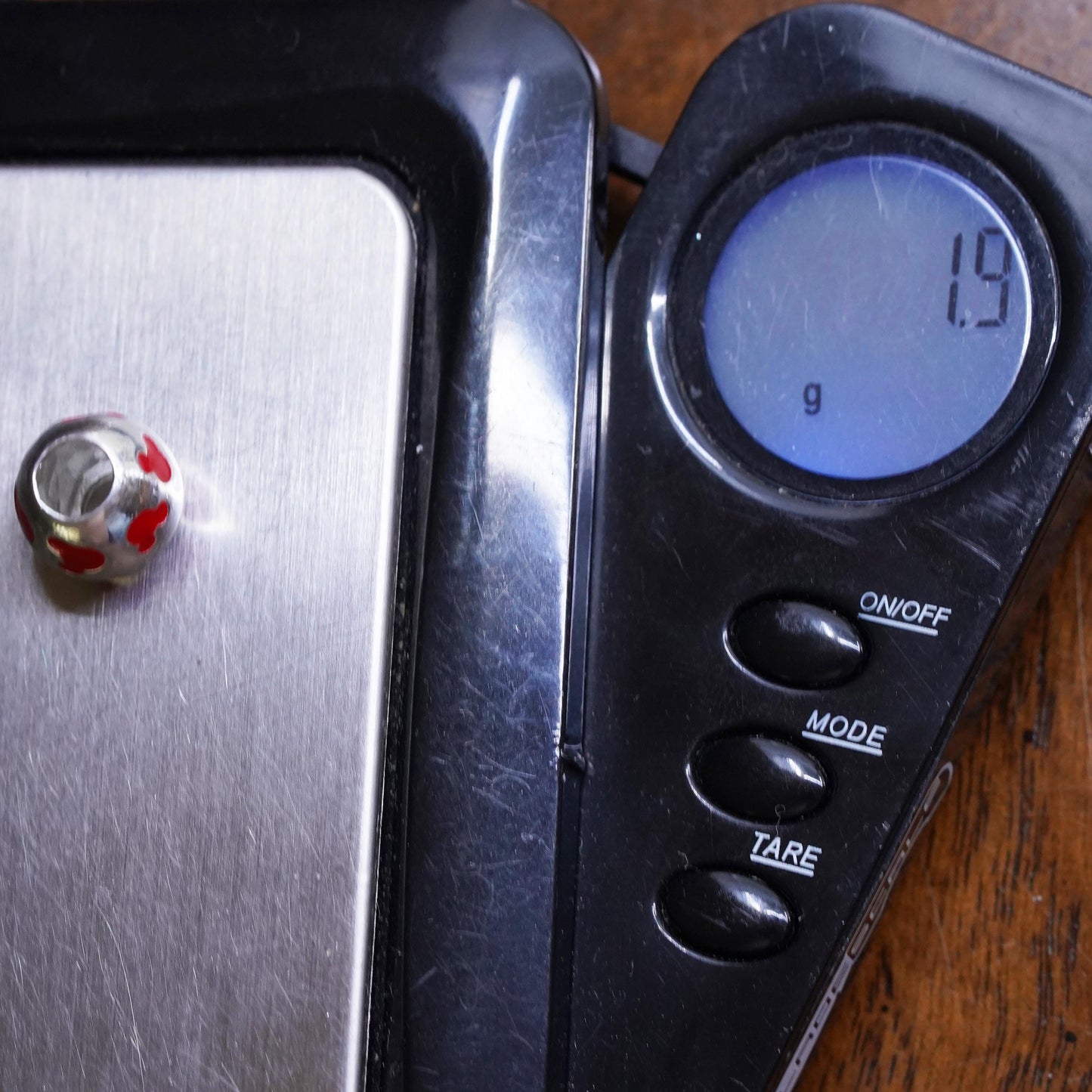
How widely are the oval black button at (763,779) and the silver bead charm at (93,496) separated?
0.16 metres

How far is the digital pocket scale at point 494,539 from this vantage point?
31 centimetres

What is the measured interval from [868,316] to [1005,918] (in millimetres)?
190

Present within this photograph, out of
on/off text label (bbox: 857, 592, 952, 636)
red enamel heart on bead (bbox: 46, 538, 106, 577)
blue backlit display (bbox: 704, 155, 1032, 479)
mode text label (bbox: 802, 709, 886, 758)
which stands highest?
blue backlit display (bbox: 704, 155, 1032, 479)

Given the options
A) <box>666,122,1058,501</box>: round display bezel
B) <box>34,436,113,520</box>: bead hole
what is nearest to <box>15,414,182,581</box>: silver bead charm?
<box>34,436,113,520</box>: bead hole

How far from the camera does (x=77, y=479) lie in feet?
0.97

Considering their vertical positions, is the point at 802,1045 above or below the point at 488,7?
below

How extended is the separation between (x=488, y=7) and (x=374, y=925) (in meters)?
0.27

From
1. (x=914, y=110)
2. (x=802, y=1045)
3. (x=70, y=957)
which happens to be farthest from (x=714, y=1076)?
(x=914, y=110)

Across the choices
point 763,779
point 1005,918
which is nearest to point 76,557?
point 763,779

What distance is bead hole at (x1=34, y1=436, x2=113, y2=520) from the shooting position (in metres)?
0.30

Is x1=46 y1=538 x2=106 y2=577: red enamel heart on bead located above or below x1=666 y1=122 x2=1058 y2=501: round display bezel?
below

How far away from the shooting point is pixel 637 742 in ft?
1.07

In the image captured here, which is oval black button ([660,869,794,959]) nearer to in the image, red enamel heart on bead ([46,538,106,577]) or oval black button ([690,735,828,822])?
oval black button ([690,735,828,822])

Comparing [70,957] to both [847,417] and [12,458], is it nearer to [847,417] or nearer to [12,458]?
[12,458]
